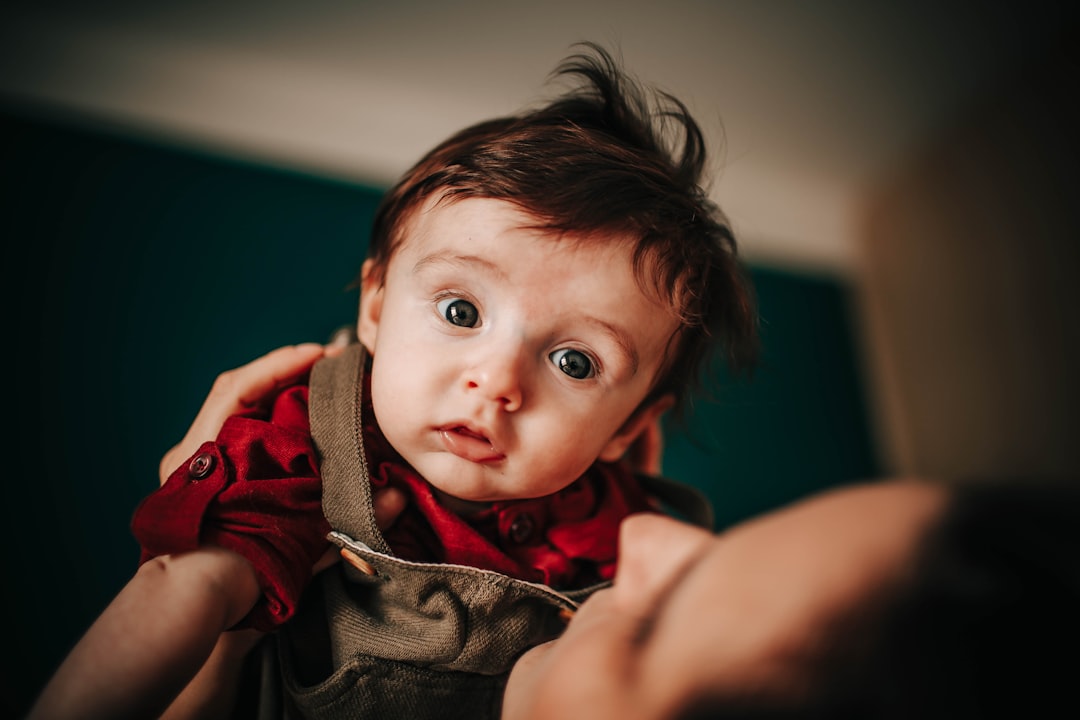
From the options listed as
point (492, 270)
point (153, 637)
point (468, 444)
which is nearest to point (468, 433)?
point (468, 444)

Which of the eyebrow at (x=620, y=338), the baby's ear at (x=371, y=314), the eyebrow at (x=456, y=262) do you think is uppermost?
the eyebrow at (x=456, y=262)

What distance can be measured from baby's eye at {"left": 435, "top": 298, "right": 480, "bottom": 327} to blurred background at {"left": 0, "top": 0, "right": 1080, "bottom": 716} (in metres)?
0.46

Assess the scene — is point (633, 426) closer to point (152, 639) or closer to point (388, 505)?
point (388, 505)

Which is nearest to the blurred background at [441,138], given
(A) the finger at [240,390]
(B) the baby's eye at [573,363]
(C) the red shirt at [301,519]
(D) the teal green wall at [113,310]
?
(D) the teal green wall at [113,310]

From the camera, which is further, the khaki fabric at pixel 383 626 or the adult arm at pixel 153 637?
the khaki fabric at pixel 383 626

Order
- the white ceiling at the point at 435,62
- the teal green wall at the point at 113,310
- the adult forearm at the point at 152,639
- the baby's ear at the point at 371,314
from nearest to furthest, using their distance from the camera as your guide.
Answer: the adult forearm at the point at 152,639 < the baby's ear at the point at 371,314 < the teal green wall at the point at 113,310 < the white ceiling at the point at 435,62

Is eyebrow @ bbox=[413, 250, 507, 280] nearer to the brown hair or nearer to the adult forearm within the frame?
the brown hair

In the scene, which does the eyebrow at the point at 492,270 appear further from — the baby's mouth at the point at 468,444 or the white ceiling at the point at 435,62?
the white ceiling at the point at 435,62

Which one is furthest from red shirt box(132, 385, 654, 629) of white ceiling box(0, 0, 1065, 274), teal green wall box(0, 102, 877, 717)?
white ceiling box(0, 0, 1065, 274)

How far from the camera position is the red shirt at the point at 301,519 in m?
0.40

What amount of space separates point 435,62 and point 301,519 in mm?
1011

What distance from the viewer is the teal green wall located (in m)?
0.72

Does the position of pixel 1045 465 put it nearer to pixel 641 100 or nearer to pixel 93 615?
pixel 641 100

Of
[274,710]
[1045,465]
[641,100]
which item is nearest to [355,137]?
[641,100]
